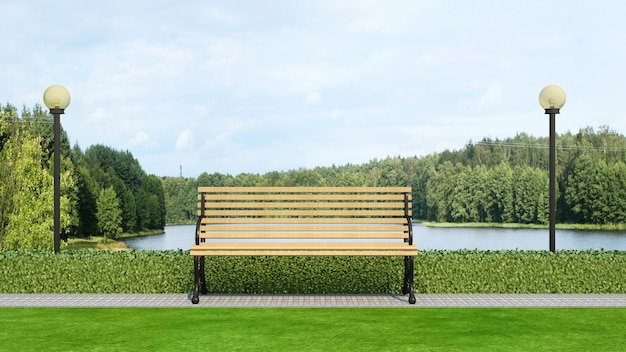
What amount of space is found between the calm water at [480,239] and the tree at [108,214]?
105 inches

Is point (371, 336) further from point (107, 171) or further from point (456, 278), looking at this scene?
point (107, 171)

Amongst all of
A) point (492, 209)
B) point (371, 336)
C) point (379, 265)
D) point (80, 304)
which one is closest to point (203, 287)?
point (80, 304)

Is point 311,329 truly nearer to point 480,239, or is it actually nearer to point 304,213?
point 304,213

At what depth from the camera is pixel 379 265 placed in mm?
7699

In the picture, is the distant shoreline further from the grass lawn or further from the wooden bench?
the grass lawn

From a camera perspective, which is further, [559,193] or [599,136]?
[599,136]

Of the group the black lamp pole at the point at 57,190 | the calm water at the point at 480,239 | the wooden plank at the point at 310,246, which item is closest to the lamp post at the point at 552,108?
the wooden plank at the point at 310,246

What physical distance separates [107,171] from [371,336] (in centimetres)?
5127

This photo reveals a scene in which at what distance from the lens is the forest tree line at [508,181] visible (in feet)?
196

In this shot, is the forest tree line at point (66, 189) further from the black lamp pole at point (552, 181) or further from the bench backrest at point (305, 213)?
the black lamp pole at point (552, 181)

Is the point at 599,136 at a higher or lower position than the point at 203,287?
higher

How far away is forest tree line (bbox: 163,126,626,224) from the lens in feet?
196

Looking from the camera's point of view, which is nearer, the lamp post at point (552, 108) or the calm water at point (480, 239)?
the lamp post at point (552, 108)

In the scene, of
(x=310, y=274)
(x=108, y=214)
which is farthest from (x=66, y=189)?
(x=310, y=274)
